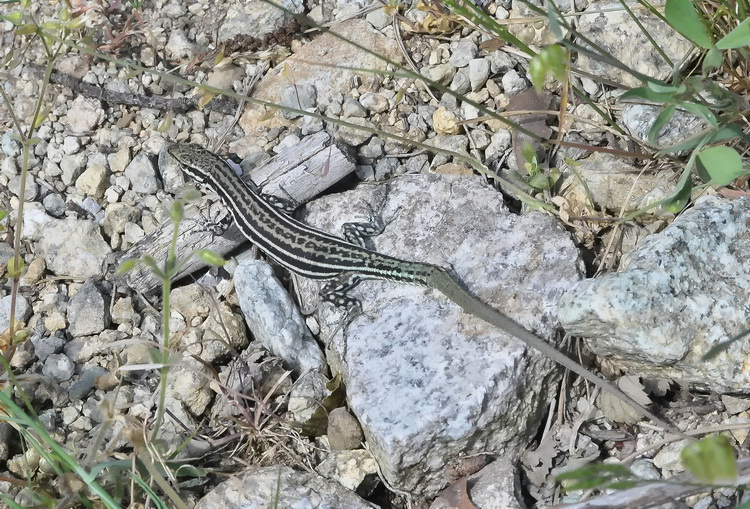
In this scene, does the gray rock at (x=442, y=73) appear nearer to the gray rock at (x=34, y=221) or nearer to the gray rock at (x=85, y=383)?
the gray rock at (x=34, y=221)

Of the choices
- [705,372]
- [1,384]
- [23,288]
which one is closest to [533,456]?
[705,372]

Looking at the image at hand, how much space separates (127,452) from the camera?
3.96 meters

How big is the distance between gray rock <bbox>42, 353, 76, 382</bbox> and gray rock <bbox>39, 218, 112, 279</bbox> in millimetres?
696

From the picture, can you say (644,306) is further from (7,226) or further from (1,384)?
(7,226)

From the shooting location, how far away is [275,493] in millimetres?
3529

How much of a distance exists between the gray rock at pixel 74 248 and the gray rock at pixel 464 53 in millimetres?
2892

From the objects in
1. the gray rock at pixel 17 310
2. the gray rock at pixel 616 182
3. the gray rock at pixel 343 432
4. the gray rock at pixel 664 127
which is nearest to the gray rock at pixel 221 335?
the gray rock at pixel 343 432

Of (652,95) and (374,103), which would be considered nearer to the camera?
(652,95)

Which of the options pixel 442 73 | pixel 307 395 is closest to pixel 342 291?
pixel 307 395

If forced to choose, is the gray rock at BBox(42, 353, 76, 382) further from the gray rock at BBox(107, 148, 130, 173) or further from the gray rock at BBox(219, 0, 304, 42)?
the gray rock at BBox(219, 0, 304, 42)

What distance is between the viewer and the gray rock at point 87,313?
15.1 feet

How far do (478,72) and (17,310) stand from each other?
11.8 feet

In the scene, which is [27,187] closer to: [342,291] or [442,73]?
[342,291]

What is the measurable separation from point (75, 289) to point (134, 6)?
7.71ft
